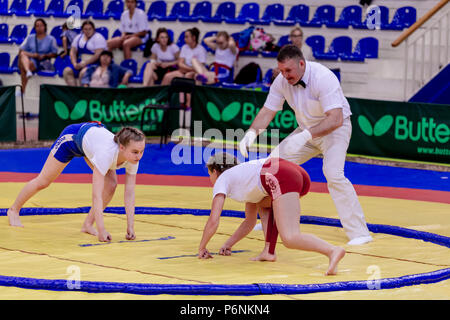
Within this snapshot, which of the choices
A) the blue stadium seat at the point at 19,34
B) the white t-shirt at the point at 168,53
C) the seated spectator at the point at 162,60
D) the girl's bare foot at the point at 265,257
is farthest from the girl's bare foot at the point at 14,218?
the blue stadium seat at the point at 19,34

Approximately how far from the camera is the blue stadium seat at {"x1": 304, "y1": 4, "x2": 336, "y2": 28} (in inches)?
598

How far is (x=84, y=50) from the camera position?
51.3 ft

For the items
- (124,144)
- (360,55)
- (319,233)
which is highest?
(360,55)

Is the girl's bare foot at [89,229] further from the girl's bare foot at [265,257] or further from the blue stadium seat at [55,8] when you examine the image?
the blue stadium seat at [55,8]

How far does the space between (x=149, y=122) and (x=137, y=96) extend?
0.53 m

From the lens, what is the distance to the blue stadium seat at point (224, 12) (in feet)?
52.4

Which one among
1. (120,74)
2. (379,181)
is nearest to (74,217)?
(379,181)

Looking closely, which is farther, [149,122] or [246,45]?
[246,45]

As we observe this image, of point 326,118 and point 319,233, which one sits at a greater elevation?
point 326,118

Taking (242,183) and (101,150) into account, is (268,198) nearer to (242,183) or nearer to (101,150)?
(242,183)

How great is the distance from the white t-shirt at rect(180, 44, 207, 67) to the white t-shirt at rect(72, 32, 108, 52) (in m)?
1.88

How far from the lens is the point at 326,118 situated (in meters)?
6.23

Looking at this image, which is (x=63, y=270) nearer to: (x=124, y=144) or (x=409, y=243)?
(x=124, y=144)
